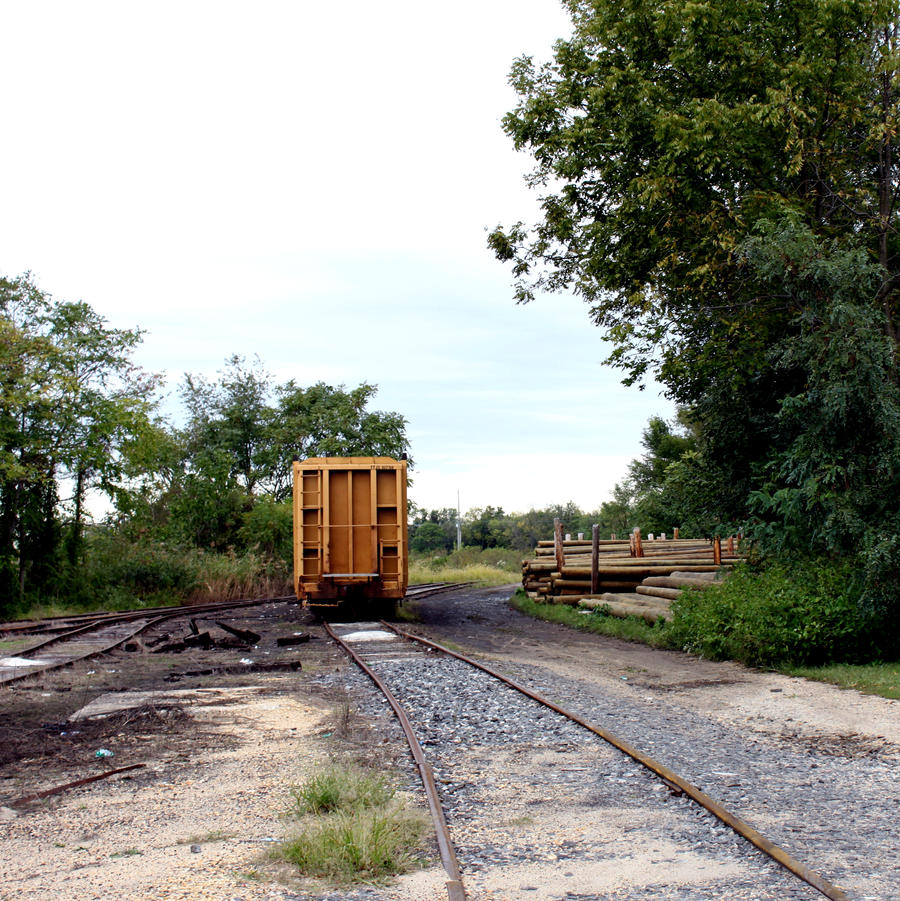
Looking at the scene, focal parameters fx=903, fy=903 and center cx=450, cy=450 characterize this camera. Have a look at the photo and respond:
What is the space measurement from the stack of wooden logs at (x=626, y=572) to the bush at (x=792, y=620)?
2.92 metres

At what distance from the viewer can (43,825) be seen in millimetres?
5391

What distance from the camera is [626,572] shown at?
2152cm

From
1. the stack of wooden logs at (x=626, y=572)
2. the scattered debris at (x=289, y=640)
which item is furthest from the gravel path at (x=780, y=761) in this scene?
the stack of wooden logs at (x=626, y=572)

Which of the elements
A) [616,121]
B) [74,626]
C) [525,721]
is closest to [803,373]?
[616,121]

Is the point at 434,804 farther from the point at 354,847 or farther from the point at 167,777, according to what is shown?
the point at 167,777

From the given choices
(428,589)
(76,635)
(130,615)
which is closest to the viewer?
(76,635)

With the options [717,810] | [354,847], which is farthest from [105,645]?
[717,810]

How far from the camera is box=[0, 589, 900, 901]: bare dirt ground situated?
14.7ft

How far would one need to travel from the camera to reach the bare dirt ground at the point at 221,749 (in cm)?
448

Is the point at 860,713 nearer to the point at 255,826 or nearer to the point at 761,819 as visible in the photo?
the point at 761,819

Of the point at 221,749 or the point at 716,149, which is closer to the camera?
the point at 221,749

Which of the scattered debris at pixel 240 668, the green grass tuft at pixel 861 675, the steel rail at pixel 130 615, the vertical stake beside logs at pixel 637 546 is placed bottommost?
the steel rail at pixel 130 615

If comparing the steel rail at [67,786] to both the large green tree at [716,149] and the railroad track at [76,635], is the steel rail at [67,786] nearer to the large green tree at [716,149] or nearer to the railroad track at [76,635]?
the railroad track at [76,635]

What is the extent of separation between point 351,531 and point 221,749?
11712 millimetres
